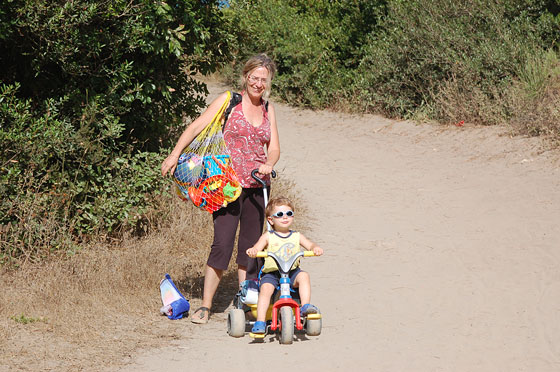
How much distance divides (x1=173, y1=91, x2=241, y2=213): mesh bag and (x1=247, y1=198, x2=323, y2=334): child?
1.13 feet

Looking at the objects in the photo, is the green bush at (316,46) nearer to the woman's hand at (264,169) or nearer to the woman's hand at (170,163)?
the woman's hand at (170,163)

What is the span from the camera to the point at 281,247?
5.32m

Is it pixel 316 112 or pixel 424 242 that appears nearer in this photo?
pixel 424 242

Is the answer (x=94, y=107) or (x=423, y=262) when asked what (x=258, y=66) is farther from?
(x=423, y=262)

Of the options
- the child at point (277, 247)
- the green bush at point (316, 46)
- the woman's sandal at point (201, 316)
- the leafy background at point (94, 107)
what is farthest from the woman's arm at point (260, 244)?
the green bush at point (316, 46)

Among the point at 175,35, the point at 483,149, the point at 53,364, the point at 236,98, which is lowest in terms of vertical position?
the point at 53,364

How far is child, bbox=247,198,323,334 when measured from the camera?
17.3ft

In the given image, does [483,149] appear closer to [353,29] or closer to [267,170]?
[353,29]

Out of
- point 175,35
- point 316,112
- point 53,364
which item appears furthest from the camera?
point 316,112

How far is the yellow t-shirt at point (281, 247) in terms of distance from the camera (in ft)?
17.4

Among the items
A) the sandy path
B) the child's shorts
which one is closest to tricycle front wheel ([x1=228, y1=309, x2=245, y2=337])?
the sandy path

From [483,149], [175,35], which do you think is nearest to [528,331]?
[175,35]

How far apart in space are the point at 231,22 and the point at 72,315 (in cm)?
421

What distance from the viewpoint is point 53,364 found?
474 centimetres
